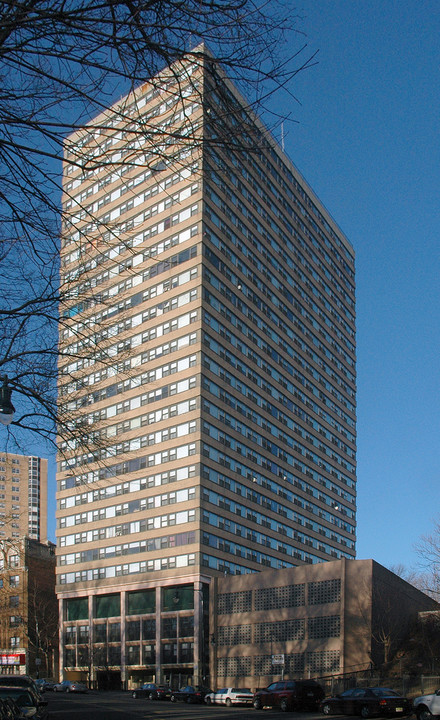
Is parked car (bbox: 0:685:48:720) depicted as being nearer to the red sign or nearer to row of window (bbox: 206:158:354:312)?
row of window (bbox: 206:158:354:312)

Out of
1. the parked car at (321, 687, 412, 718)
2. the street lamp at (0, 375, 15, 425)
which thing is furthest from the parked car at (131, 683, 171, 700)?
the street lamp at (0, 375, 15, 425)

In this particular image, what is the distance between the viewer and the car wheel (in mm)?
24219

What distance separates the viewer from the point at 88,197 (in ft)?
268

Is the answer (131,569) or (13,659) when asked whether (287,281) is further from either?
(13,659)

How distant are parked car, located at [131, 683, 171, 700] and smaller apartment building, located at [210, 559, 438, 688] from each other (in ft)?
23.6

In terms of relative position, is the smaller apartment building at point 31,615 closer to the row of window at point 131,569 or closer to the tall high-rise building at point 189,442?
the row of window at point 131,569

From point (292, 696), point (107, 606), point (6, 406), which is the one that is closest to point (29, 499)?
point (107, 606)

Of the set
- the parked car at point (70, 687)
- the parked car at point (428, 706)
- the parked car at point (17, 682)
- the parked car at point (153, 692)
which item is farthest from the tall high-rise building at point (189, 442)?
the parked car at point (17, 682)

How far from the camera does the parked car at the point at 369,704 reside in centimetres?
2928

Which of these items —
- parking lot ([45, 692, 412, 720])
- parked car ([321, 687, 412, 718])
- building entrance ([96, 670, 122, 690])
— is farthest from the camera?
building entrance ([96, 670, 122, 690])

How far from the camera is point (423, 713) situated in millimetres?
24359

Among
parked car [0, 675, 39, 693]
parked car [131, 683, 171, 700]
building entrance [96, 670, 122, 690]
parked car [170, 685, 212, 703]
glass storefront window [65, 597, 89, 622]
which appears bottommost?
building entrance [96, 670, 122, 690]

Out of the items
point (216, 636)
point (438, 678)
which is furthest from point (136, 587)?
point (438, 678)

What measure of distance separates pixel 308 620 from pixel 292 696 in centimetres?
2002
